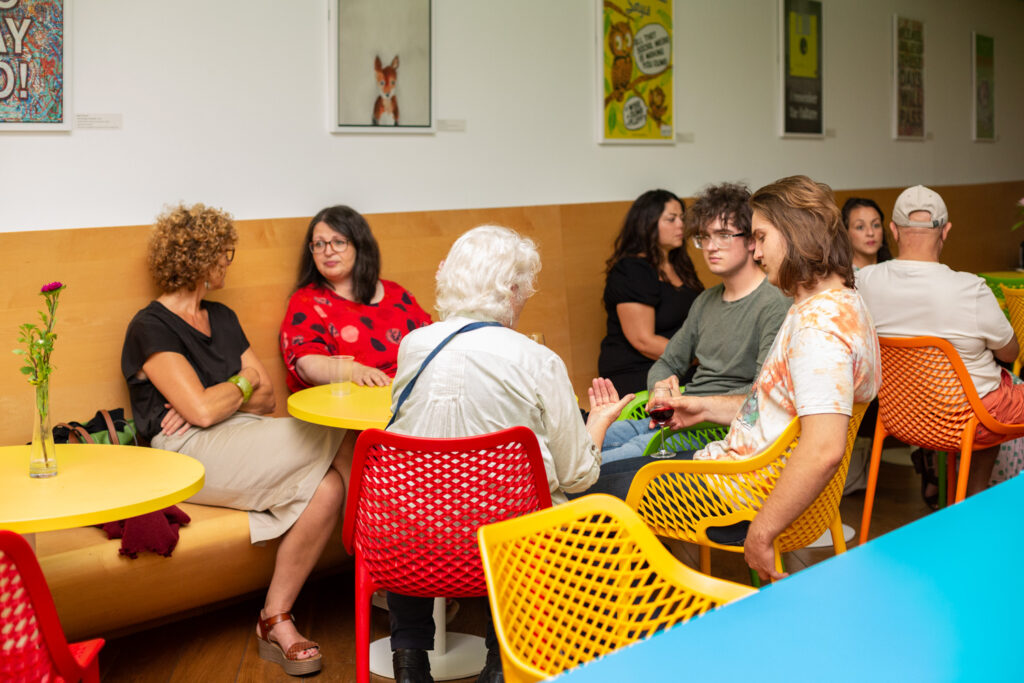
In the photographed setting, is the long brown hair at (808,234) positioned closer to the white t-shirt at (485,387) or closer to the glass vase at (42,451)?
the white t-shirt at (485,387)

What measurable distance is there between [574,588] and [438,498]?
0.76 metres

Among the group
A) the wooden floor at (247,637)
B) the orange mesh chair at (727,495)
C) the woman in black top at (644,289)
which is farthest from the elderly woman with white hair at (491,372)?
the woman in black top at (644,289)

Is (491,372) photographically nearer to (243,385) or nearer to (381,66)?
(243,385)

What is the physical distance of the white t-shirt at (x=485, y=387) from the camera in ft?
7.76

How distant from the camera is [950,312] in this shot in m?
3.59

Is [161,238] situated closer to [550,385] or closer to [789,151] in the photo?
[550,385]

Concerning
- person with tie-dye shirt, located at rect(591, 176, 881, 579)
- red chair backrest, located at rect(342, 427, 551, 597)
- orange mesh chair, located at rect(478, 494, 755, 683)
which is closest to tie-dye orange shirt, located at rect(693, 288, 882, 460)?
person with tie-dye shirt, located at rect(591, 176, 881, 579)

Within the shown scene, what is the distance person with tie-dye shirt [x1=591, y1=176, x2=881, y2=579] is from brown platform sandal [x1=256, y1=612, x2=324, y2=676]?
1.34 meters

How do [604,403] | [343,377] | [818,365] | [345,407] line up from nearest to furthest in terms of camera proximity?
[818,365] < [604,403] < [345,407] < [343,377]

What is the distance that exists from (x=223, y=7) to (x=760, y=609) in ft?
10.9

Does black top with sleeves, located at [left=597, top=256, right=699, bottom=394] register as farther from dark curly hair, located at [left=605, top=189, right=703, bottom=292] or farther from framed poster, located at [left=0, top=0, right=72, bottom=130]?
framed poster, located at [left=0, top=0, right=72, bottom=130]

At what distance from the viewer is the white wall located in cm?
358

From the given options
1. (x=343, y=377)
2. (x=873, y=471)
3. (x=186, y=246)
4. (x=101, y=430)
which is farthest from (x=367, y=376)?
(x=873, y=471)

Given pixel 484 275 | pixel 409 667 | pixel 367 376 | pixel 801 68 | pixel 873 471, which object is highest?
pixel 801 68
